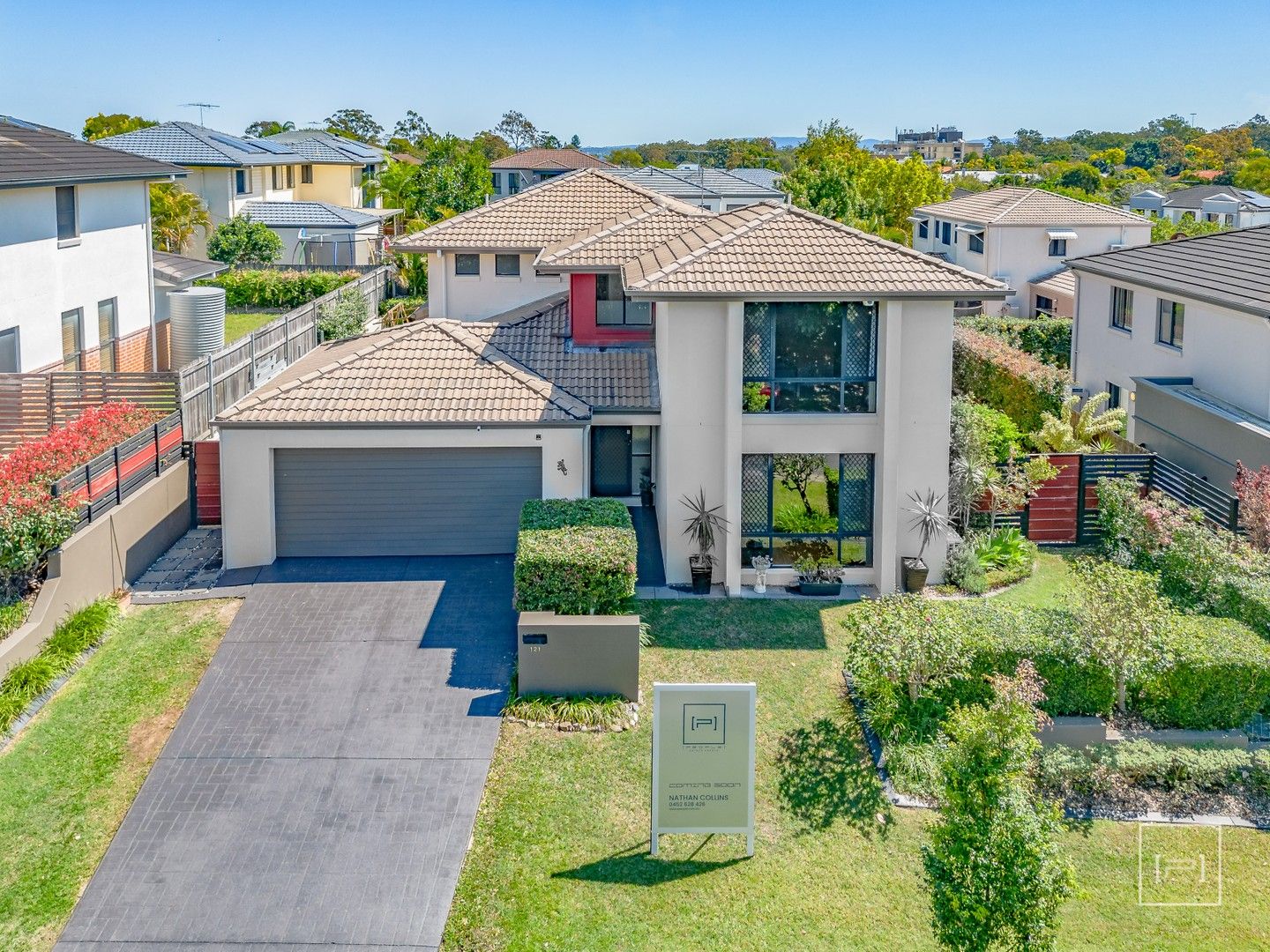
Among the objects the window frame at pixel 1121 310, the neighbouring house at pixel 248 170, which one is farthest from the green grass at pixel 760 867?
the neighbouring house at pixel 248 170

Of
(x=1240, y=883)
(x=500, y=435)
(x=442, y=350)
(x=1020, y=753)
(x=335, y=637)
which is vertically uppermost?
(x=442, y=350)

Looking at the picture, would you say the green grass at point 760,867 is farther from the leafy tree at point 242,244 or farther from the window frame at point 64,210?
the leafy tree at point 242,244

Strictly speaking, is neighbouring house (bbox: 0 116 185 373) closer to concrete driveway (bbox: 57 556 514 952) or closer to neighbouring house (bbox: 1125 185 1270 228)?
concrete driveway (bbox: 57 556 514 952)

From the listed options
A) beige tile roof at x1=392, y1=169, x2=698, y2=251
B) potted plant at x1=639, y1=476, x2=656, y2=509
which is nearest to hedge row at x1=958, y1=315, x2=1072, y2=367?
beige tile roof at x1=392, y1=169, x2=698, y2=251

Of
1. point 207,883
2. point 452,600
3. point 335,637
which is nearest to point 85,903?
point 207,883

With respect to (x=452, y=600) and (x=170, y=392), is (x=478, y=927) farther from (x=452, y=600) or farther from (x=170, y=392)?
(x=170, y=392)

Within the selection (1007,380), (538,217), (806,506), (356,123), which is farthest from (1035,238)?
(356,123)

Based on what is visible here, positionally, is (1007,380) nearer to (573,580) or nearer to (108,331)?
(573,580)
